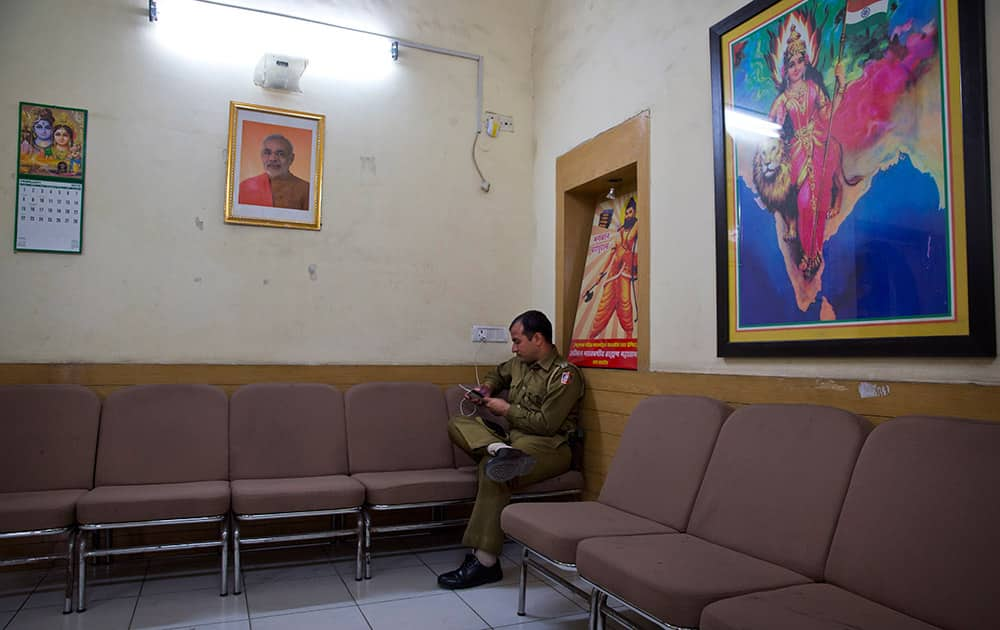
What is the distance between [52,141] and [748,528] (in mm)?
3935

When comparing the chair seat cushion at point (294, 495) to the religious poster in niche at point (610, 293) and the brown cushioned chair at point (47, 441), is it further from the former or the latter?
the religious poster in niche at point (610, 293)

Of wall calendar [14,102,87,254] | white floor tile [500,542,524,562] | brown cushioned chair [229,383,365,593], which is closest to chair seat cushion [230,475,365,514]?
brown cushioned chair [229,383,365,593]

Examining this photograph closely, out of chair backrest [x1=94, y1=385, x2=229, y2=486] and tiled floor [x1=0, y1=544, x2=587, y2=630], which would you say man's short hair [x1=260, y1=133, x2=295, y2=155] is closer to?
chair backrest [x1=94, y1=385, x2=229, y2=486]

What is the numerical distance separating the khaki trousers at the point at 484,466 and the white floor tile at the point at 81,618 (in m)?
1.52

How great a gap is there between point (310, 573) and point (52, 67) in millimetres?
3080

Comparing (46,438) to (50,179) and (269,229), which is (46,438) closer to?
(50,179)

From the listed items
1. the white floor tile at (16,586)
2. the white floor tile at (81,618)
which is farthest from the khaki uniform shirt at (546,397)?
the white floor tile at (16,586)

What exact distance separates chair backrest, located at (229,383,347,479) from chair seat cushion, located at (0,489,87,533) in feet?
2.65

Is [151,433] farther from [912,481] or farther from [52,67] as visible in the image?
[912,481]

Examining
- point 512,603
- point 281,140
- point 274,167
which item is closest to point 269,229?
point 274,167

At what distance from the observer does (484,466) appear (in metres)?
3.57

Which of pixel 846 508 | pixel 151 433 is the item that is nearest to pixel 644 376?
pixel 846 508

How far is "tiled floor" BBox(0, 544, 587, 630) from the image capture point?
2881 millimetres

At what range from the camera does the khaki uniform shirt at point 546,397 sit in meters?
3.72
